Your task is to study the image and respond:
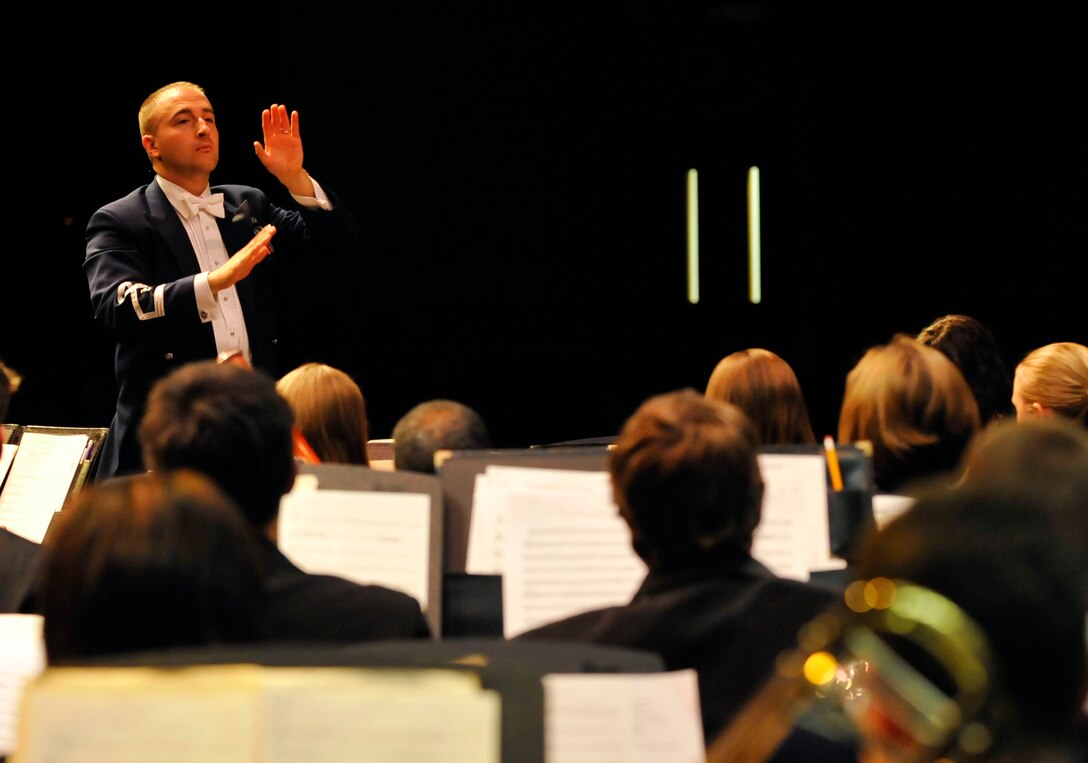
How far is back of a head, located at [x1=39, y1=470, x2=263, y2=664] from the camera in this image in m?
1.39

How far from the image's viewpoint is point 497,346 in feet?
18.5

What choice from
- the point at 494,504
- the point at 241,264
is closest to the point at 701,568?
the point at 494,504

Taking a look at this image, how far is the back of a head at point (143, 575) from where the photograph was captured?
139cm

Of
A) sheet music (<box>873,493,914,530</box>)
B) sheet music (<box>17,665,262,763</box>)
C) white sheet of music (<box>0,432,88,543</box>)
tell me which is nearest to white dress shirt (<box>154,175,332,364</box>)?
white sheet of music (<box>0,432,88,543</box>)

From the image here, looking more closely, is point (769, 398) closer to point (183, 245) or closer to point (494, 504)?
point (494, 504)

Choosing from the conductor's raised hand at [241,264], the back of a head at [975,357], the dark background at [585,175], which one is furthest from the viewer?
the dark background at [585,175]

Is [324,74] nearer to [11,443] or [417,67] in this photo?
[417,67]

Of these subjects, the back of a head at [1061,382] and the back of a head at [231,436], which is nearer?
the back of a head at [231,436]

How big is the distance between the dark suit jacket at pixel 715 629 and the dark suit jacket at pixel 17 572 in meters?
1.11

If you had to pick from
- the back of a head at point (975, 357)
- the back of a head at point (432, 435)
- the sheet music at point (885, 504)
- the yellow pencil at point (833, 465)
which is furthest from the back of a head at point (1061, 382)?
the back of a head at point (432, 435)

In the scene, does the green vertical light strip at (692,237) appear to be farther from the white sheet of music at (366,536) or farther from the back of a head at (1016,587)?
the back of a head at (1016,587)

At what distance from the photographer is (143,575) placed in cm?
139

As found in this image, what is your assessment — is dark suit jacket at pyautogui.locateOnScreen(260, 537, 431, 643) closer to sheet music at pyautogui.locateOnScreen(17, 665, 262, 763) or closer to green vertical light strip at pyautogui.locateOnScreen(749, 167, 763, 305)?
sheet music at pyautogui.locateOnScreen(17, 665, 262, 763)

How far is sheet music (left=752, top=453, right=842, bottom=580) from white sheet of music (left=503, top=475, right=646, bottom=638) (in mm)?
257
